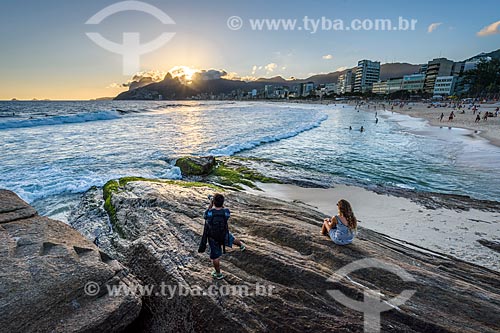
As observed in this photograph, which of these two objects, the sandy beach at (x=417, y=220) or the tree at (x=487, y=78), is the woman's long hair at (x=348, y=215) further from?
the tree at (x=487, y=78)

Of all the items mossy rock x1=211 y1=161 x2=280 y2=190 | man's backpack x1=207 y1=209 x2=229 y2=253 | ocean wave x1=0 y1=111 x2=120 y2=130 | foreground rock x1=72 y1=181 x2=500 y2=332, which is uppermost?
man's backpack x1=207 y1=209 x2=229 y2=253

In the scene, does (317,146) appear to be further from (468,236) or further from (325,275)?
(325,275)

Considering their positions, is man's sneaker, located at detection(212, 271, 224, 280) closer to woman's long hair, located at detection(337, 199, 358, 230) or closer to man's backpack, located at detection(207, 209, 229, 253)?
man's backpack, located at detection(207, 209, 229, 253)

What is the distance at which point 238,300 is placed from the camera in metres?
4.91

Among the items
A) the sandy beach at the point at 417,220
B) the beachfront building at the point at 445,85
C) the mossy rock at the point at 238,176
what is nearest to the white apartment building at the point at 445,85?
the beachfront building at the point at 445,85

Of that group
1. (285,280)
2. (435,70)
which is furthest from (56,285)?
(435,70)

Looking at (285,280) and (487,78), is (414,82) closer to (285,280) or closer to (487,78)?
(487,78)

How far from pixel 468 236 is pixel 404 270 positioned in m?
5.27

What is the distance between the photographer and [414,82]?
183375mm

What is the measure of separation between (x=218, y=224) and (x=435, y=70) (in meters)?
218

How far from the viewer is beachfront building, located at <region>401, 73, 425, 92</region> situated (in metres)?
180

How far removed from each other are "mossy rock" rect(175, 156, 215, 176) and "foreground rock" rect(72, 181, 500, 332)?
7.75m

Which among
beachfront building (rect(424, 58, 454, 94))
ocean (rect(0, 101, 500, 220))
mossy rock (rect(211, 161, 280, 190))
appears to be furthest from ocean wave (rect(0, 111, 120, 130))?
beachfront building (rect(424, 58, 454, 94))

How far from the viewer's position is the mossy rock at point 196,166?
16.3m
